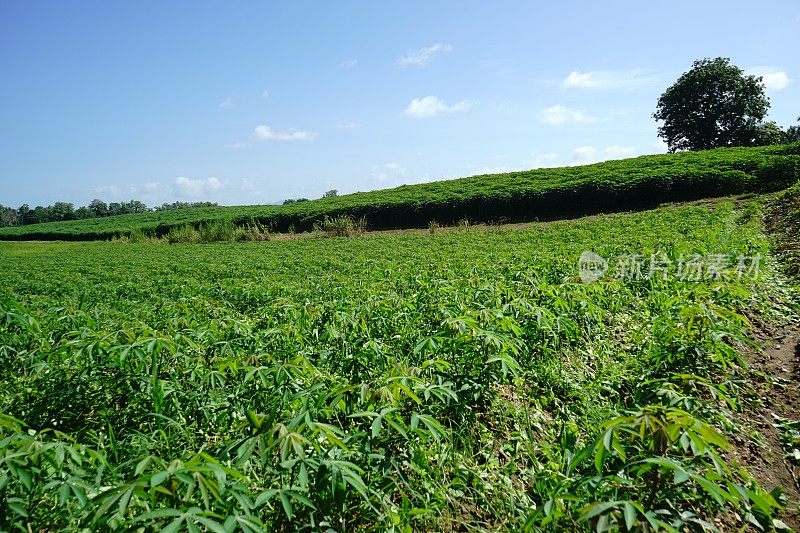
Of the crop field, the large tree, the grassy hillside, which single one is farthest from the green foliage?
the large tree

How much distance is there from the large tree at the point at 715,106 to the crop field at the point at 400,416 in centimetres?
4176

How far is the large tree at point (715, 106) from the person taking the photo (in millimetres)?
37688

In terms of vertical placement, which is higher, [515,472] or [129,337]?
[129,337]

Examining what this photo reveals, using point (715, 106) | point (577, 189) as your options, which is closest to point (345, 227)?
point (577, 189)

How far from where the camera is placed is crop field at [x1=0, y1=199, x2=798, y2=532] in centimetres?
176

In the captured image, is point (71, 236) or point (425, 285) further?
point (71, 236)

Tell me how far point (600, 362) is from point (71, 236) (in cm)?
5666

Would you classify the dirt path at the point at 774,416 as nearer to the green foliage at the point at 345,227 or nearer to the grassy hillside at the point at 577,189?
the grassy hillside at the point at 577,189

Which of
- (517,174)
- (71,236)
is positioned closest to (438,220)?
(517,174)

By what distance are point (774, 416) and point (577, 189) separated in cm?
1983

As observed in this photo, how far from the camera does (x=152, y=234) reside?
38875 mm

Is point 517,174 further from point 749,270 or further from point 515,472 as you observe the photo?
point 515,472

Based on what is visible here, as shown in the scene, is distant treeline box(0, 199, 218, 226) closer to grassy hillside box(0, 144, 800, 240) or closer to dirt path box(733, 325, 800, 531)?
grassy hillside box(0, 144, 800, 240)

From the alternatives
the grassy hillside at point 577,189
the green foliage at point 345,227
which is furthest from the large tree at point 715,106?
the green foliage at point 345,227
